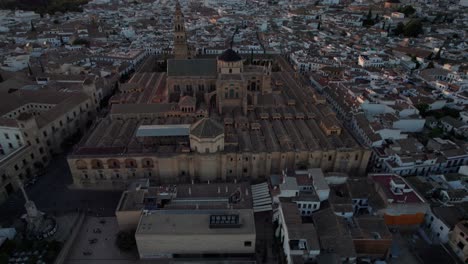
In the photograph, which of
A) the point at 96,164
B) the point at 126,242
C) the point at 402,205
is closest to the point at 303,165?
the point at 402,205

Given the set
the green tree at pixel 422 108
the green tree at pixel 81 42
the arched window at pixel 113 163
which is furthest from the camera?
the green tree at pixel 81 42

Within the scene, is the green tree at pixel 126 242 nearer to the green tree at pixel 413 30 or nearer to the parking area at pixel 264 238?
the parking area at pixel 264 238

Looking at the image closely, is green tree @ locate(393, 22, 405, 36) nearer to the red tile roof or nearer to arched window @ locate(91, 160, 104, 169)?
the red tile roof

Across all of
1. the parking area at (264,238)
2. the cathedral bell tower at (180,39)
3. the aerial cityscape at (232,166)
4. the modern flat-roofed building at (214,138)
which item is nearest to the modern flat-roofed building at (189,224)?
the aerial cityscape at (232,166)

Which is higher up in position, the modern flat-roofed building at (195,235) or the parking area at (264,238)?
the modern flat-roofed building at (195,235)

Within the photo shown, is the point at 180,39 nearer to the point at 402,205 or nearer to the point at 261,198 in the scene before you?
the point at 261,198

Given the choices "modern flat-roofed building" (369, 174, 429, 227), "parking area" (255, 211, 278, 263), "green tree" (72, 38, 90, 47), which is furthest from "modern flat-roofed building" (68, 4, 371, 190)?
"green tree" (72, 38, 90, 47)
